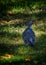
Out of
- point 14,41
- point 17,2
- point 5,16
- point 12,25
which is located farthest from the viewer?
point 17,2

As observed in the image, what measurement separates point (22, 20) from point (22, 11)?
3.64ft

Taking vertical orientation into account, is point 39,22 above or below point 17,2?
below

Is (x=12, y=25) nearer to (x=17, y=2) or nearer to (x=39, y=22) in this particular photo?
(x=39, y=22)

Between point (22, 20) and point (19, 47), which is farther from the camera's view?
point (22, 20)

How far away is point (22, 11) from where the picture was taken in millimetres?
11969

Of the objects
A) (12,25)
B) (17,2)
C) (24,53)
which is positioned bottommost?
(24,53)

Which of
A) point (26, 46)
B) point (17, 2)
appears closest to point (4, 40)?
point (26, 46)

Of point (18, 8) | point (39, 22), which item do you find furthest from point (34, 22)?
point (18, 8)

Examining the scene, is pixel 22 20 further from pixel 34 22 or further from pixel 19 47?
pixel 19 47

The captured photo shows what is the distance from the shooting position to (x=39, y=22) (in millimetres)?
10656

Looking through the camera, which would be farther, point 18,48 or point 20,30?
point 20,30

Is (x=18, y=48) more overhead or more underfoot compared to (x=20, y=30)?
more underfoot

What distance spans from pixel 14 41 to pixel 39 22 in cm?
204

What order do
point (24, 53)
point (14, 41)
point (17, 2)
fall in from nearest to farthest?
point (24, 53) → point (14, 41) → point (17, 2)
